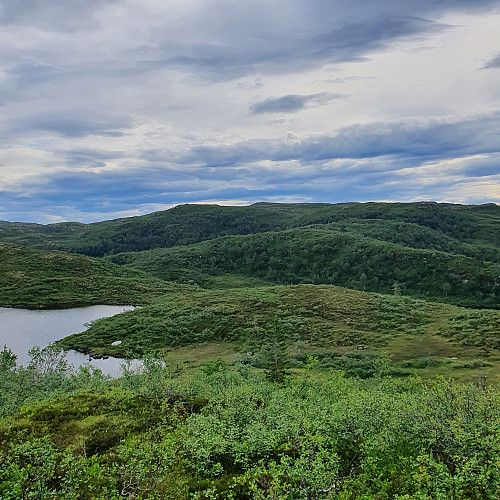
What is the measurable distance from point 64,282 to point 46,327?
52.8 metres

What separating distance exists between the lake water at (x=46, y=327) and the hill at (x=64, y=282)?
897 centimetres

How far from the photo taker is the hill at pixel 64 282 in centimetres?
13525

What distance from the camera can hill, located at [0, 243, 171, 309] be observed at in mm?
135250

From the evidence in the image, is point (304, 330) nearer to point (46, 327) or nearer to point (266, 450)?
point (266, 450)

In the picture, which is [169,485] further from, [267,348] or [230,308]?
[230,308]

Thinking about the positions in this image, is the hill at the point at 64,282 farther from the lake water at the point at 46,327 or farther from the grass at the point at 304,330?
the grass at the point at 304,330

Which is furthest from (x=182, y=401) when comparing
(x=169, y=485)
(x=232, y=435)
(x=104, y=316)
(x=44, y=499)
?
(x=104, y=316)

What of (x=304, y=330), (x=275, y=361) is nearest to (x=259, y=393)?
(x=275, y=361)

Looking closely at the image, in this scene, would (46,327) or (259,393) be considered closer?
(259,393)

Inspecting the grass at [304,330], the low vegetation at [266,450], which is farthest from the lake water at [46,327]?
the low vegetation at [266,450]

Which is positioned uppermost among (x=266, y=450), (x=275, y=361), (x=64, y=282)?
(x=64, y=282)

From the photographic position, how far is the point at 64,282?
15100 cm

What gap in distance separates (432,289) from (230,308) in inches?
4135

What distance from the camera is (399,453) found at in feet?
49.1
